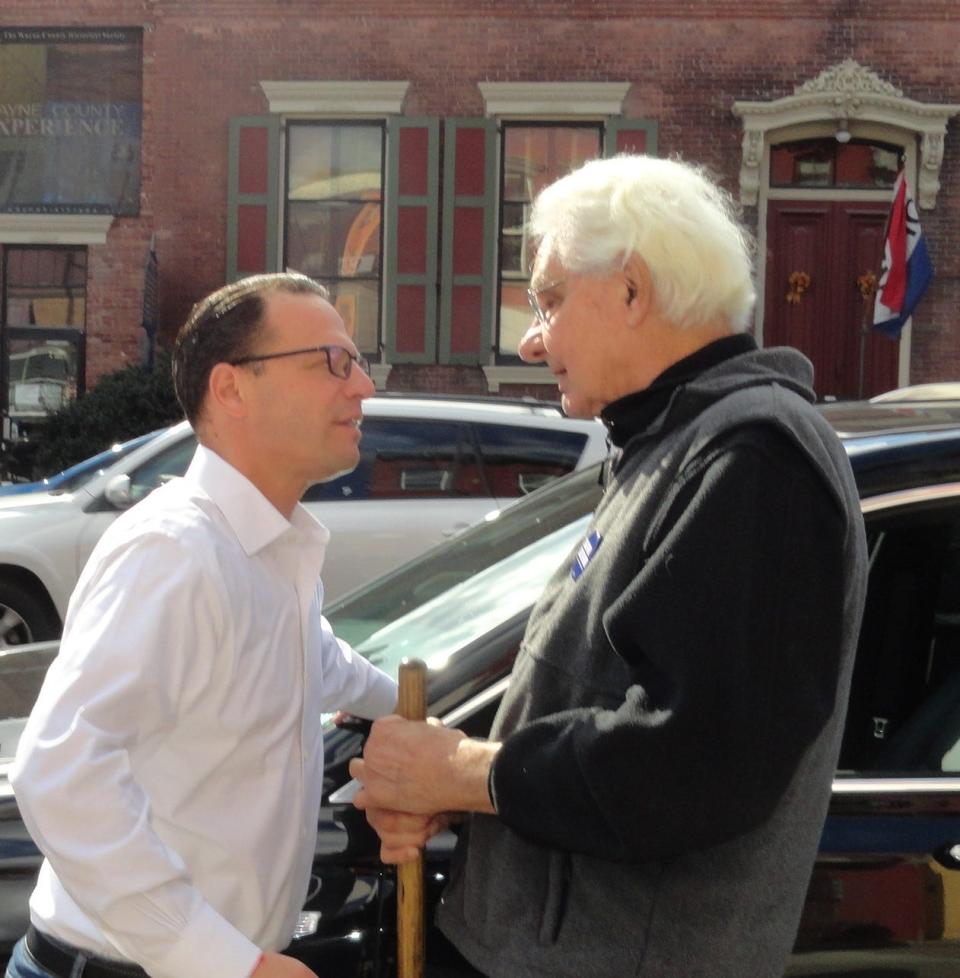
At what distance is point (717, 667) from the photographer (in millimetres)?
1743

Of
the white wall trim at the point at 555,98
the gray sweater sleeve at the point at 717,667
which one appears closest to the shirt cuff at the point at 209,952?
the gray sweater sleeve at the point at 717,667

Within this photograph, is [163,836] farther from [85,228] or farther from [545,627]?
[85,228]

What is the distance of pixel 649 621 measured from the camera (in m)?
1.78

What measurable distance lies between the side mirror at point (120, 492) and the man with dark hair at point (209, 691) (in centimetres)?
607

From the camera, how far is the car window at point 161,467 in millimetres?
8469

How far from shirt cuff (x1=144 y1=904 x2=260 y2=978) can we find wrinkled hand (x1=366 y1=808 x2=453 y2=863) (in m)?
0.25

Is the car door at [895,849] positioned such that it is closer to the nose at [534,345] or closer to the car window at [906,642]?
the car window at [906,642]

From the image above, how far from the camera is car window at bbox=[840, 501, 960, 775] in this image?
284cm

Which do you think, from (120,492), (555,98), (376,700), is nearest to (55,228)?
(555,98)

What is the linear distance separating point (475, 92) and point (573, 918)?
50.3ft

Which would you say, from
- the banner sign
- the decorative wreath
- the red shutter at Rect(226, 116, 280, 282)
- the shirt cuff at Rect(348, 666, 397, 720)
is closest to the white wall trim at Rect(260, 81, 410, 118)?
the red shutter at Rect(226, 116, 280, 282)

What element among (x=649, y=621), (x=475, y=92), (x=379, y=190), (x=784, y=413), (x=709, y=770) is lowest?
(x=709, y=770)

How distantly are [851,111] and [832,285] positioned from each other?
1783mm

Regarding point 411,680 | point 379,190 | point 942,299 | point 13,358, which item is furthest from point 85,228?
point 411,680
